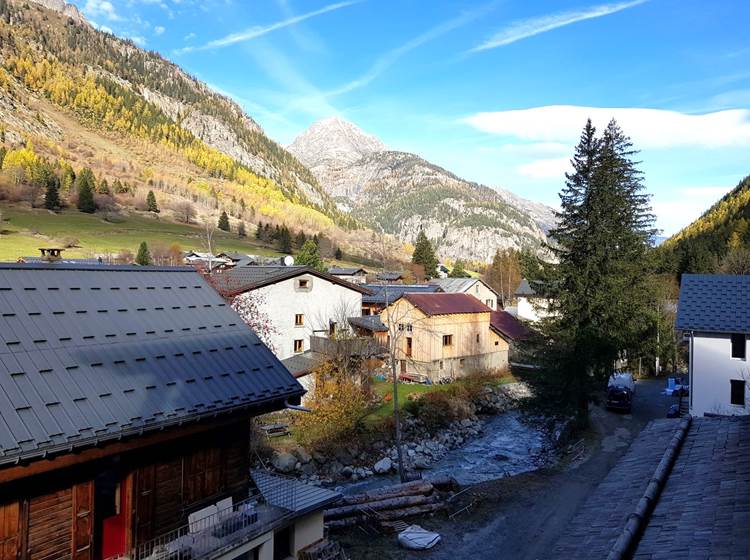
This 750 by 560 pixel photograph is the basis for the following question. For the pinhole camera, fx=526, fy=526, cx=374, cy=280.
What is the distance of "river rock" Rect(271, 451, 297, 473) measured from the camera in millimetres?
27391

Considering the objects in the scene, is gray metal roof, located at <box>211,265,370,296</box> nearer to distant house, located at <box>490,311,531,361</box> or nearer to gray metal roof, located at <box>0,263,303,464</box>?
distant house, located at <box>490,311,531,361</box>

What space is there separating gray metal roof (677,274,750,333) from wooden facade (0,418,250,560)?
23239 millimetres

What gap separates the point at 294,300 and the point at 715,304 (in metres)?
27.3

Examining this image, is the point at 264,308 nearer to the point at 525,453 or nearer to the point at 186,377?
the point at 525,453

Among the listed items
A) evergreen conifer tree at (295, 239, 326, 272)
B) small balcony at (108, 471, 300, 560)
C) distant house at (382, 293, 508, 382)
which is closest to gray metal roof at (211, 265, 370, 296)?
distant house at (382, 293, 508, 382)

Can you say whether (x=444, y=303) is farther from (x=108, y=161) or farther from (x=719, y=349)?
(x=108, y=161)

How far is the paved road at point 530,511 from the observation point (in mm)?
19375

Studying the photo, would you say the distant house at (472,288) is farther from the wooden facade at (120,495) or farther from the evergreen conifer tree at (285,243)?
the wooden facade at (120,495)

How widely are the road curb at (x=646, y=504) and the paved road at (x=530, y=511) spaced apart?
36.7 ft

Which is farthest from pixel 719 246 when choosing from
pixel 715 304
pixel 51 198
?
pixel 51 198

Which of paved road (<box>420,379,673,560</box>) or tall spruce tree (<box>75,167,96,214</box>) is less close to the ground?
tall spruce tree (<box>75,167,96,214</box>)

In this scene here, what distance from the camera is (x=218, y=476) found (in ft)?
39.6

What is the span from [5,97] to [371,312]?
6697 inches

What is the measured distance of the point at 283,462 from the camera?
27.6 meters
